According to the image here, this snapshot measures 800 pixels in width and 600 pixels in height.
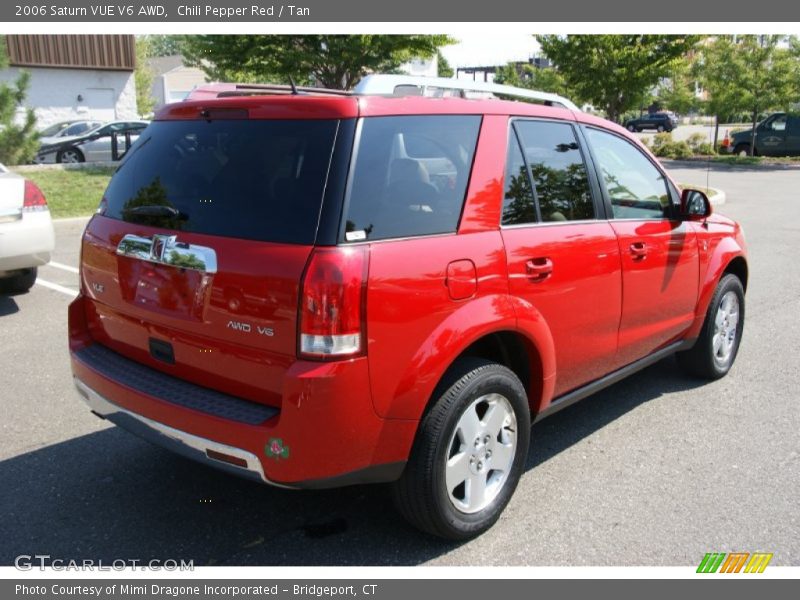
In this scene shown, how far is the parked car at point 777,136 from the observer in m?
29.4

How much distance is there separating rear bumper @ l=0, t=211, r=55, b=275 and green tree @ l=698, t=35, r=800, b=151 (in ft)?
90.7

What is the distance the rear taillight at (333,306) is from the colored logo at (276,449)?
0.33 metres

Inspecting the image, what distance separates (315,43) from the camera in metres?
18.5

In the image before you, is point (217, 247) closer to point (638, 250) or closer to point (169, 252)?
point (169, 252)

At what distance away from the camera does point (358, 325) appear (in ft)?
8.84

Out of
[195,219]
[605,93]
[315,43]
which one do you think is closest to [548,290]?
[195,219]

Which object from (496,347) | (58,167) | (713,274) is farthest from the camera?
(58,167)

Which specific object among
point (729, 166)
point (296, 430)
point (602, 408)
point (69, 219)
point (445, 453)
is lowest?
point (729, 166)

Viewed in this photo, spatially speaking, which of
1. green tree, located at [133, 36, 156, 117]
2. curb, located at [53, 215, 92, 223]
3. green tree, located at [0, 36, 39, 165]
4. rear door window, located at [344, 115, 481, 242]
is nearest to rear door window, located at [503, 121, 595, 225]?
rear door window, located at [344, 115, 481, 242]

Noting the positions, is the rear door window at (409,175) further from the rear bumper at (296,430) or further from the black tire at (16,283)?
the black tire at (16,283)

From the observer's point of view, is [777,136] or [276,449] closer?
[276,449]

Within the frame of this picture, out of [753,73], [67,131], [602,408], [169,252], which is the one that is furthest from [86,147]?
[753,73]

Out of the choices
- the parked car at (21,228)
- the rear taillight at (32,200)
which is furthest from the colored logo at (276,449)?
the rear taillight at (32,200)

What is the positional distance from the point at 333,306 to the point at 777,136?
3161 cm
